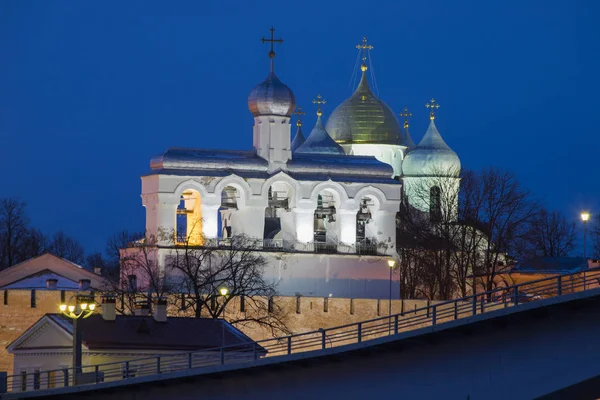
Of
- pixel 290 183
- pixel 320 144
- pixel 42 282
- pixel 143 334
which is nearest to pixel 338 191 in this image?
pixel 290 183

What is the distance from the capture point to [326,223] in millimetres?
93375

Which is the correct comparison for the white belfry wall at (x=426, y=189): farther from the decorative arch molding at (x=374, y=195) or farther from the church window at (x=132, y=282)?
the church window at (x=132, y=282)

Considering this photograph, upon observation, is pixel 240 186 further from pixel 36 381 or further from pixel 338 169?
pixel 36 381

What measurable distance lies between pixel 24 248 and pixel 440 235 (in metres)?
33.8

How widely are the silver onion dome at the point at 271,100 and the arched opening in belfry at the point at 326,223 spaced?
3.94m

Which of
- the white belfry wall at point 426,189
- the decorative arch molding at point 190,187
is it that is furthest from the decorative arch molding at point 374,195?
the white belfry wall at point 426,189

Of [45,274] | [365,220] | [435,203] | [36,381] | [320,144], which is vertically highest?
[320,144]

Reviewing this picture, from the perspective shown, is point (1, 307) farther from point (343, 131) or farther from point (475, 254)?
point (343, 131)

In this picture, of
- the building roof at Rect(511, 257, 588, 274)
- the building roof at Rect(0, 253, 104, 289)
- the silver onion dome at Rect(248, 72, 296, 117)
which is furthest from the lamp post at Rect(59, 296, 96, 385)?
the building roof at Rect(511, 257, 588, 274)

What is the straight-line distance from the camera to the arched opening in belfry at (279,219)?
90000 mm

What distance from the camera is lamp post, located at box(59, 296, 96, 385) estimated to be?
167 feet

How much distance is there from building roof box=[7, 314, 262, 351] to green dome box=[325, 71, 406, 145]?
2247 inches

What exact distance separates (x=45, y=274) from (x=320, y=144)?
2317 cm

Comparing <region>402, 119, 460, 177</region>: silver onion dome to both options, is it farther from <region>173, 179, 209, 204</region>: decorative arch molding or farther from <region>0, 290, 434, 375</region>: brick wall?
<region>0, 290, 434, 375</region>: brick wall
